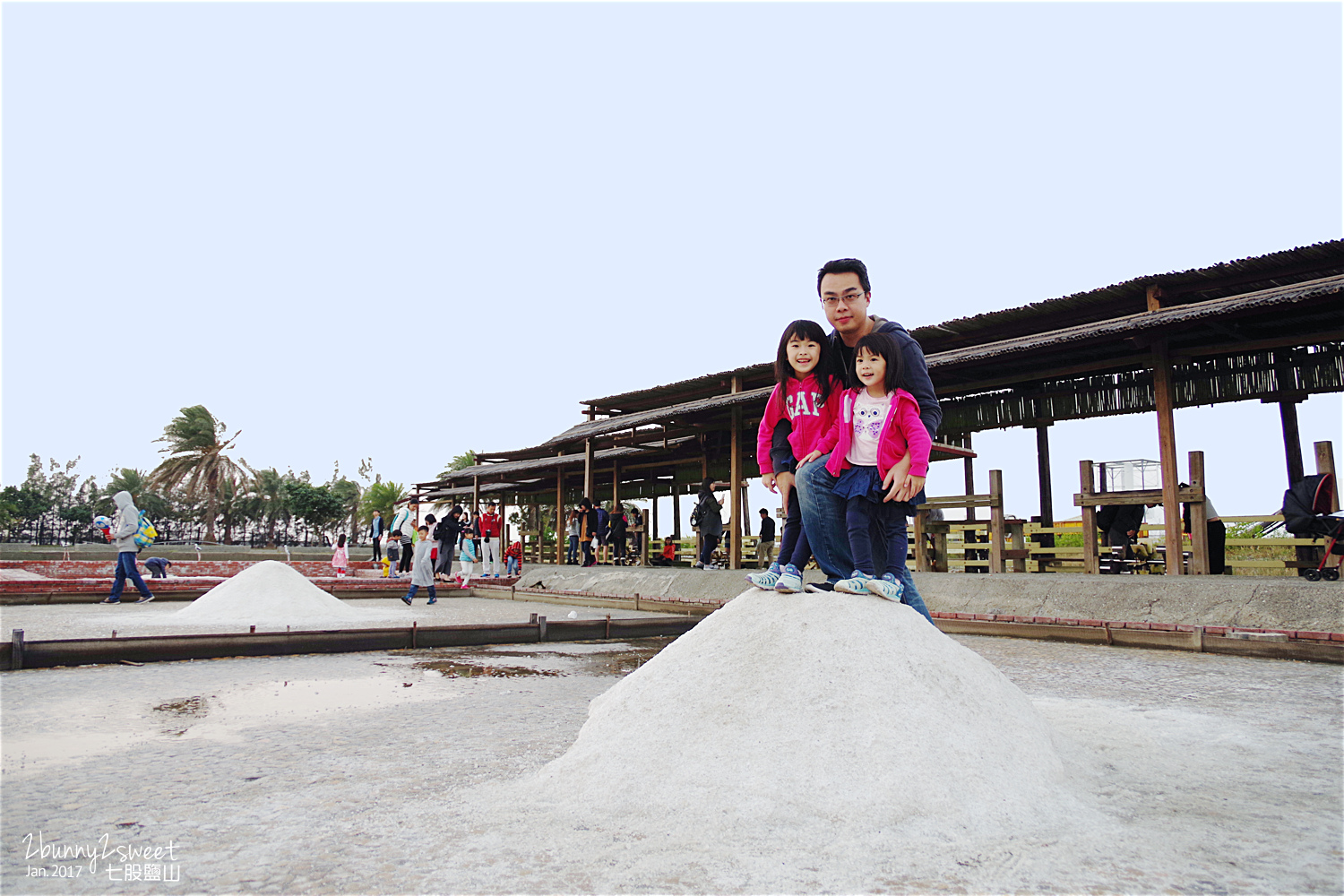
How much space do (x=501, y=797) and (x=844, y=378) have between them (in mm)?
2004

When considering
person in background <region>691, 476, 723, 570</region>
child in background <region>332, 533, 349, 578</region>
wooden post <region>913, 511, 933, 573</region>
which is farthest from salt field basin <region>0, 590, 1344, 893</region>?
child in background <region>332, 533, 349, 578</region>

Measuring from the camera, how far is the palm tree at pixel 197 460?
38.0 m

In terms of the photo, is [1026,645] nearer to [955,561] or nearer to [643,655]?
[643,655]

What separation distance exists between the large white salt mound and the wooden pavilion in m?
2.92

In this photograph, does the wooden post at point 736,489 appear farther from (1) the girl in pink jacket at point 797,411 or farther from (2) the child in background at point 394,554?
(1) the girl in pink jacket at point 797,411

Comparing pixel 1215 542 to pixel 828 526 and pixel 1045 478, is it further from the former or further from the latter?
pixel 828 526

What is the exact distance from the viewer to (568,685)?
15.1ft

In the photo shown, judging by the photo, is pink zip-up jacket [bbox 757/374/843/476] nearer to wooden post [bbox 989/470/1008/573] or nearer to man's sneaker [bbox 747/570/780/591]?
man's sneaker [bbox 747/570/780/591]

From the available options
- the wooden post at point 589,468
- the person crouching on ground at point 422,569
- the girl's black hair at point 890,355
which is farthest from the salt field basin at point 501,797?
the wooden post at point 589,468

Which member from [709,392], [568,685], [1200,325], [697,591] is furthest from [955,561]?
[568,685]

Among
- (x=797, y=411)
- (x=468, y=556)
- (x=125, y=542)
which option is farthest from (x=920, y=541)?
(x=125, y=542)

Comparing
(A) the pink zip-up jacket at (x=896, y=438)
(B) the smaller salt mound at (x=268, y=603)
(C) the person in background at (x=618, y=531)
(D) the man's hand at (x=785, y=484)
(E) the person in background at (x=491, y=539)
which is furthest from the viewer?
(E) the person in background at (x=491, y=539)

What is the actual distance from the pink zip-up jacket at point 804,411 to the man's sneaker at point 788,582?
0.46 metres

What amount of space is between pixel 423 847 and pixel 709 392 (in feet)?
44.8
